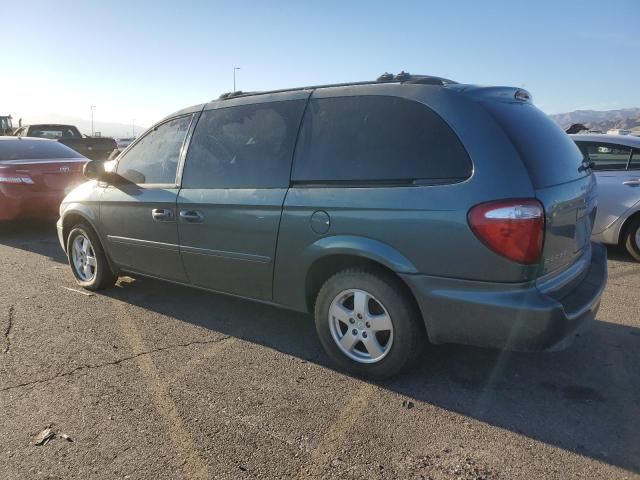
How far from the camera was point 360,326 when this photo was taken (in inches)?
127

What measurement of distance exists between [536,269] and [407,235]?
688 mm

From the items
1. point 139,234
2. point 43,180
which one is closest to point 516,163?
point 139,234

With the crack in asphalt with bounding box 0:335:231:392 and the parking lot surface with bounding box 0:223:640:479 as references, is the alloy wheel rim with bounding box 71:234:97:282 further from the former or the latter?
the crack in asphalt with bounding box 0:335:231:392

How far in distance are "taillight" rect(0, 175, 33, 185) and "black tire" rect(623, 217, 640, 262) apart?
8146mm

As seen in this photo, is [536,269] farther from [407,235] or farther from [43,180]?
[43,180]

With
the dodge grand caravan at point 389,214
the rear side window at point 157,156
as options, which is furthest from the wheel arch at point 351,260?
the rear side window at point 157,156

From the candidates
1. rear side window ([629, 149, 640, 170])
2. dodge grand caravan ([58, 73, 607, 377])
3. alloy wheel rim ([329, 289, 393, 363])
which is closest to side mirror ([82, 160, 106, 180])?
dodge grand caravan ([58, 73, 607, 377])

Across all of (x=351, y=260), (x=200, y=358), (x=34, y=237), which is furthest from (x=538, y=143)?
(x=34, y=237)

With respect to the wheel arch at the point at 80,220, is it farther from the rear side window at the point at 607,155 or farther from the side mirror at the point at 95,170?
the rear side window at the point at 607,155

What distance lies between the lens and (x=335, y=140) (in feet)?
10.7

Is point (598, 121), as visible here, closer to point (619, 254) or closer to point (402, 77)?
point (619, 254)

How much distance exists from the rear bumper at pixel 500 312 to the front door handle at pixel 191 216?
1.71m

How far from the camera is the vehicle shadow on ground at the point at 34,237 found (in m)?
7.08

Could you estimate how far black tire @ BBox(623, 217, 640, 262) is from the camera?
6102 millimetres
